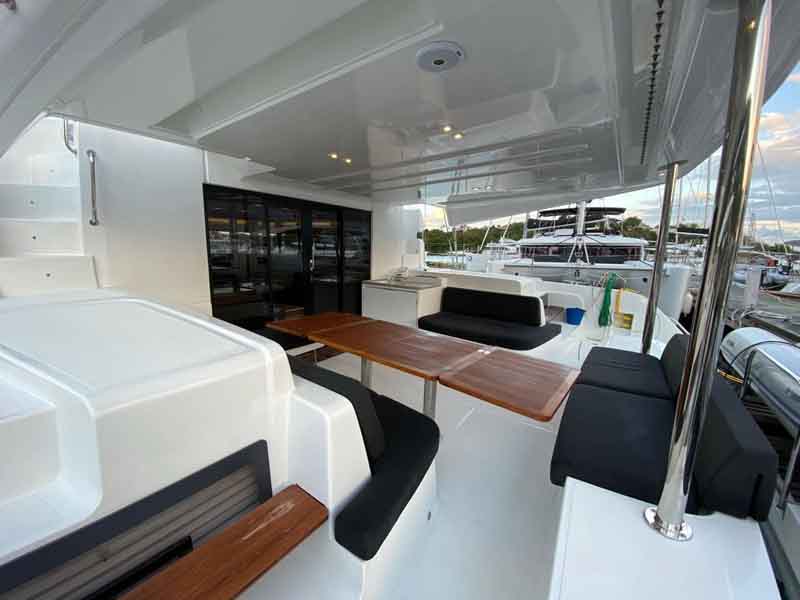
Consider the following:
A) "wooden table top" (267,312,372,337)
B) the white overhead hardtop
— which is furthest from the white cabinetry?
the white overhead hardtop

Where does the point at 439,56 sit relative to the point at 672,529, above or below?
above

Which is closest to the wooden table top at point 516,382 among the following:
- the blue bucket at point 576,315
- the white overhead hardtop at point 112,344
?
the white overhead hardtop at point 112,344

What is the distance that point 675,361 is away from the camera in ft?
6.50

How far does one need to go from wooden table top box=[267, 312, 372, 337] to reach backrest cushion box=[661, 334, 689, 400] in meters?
2.24

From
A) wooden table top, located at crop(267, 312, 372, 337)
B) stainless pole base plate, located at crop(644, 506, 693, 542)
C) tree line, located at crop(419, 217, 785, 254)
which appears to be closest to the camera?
stainless pole base plate, located at crop(644, 506, 693, 542)

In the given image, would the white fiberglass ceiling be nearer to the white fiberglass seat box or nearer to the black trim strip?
the white fiberglass seat box

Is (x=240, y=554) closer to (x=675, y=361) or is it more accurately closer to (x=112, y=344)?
(x=112, y=344)

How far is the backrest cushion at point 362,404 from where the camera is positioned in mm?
1243

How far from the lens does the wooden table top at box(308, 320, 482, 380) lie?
1.85 m

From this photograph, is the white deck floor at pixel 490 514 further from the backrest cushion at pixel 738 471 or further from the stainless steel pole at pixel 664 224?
the stainless steel pole at pixel 664 224

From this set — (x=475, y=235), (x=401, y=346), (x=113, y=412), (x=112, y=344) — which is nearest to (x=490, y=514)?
(x=401, y=346)

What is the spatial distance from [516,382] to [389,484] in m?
0.82

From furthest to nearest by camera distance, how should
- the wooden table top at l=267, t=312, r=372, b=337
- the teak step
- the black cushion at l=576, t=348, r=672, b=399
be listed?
the wooden table top at l=267, t=312, r=372, b=337, the black cushion at l=576, t=348, r=672, b=399, the teak step

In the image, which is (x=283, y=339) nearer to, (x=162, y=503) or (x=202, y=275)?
(x=202, y=275)
